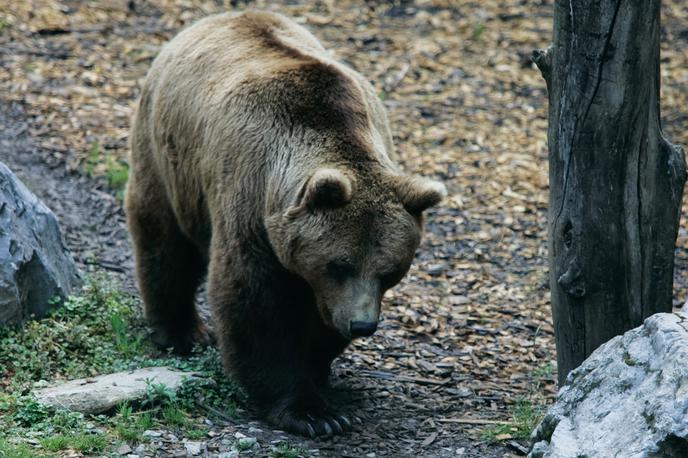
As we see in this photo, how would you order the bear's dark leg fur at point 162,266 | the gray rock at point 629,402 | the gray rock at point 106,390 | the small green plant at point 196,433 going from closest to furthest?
1. the gray rock at point 629,402
2. the small green plant at point 196,433
3. the gray rock at point 106,390
4. the bear's dark leg fur at point 162,266

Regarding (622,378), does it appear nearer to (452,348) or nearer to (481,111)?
(452,348)

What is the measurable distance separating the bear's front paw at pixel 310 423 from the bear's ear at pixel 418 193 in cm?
135

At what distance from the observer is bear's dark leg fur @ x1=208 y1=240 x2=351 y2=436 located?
596cm

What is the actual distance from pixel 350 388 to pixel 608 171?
2518mm

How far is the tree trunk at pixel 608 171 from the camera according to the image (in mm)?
4895

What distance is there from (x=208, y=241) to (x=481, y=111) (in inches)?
223

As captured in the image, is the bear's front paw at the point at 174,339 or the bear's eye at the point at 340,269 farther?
the bear's front paw at the point at 174,339

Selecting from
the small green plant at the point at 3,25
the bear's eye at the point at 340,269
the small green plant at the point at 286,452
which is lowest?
the small green plant at the point at 286,452

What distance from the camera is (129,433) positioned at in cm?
548

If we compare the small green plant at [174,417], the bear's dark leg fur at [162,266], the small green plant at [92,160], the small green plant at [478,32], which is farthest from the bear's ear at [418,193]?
the small green plant at [478,32]

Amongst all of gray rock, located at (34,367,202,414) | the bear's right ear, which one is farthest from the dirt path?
the bear's right ear

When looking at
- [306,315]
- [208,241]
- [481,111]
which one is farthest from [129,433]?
[481,111]

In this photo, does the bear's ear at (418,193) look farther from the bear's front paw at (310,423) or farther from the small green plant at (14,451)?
the small green plant at (14,451)

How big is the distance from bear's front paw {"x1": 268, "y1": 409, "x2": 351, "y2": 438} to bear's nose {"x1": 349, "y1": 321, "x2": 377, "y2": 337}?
74 cm
